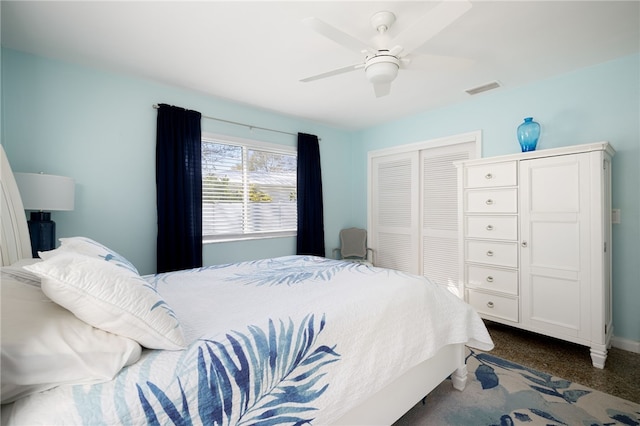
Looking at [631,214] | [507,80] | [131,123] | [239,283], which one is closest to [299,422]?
[239,283]

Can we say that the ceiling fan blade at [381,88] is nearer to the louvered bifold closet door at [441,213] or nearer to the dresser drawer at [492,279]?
the louvered bifold closet door at [441,213]

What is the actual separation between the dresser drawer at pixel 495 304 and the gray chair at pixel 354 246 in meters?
1.67

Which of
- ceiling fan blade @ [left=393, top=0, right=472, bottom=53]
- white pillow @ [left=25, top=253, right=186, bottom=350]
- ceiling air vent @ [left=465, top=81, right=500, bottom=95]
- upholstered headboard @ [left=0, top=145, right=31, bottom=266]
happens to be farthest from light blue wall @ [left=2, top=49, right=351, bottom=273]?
ceiling air vent @ [left=465, top=81, right=500, bottom=95]

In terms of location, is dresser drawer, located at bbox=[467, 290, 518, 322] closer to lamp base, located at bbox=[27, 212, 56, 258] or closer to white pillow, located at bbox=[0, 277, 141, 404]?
white pillow, located at bbox=[0, 277, 141, 404]

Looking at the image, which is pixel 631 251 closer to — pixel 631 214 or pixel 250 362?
pixel 631 214

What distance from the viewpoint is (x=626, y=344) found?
251cm

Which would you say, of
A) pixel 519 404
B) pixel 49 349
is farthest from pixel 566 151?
pixel 49 349

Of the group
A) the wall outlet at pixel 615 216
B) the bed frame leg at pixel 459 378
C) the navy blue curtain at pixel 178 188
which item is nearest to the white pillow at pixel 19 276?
the navy blue curtain at pixel 178 188

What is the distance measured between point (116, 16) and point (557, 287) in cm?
393

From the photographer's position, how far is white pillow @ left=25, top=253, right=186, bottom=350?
2.89ft

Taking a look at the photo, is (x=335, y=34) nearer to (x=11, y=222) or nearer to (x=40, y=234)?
(x=11, y=222)

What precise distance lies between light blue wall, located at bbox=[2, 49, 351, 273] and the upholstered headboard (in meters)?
0.73

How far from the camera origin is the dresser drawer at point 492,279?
271 cm

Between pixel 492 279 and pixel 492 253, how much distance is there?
256mm
